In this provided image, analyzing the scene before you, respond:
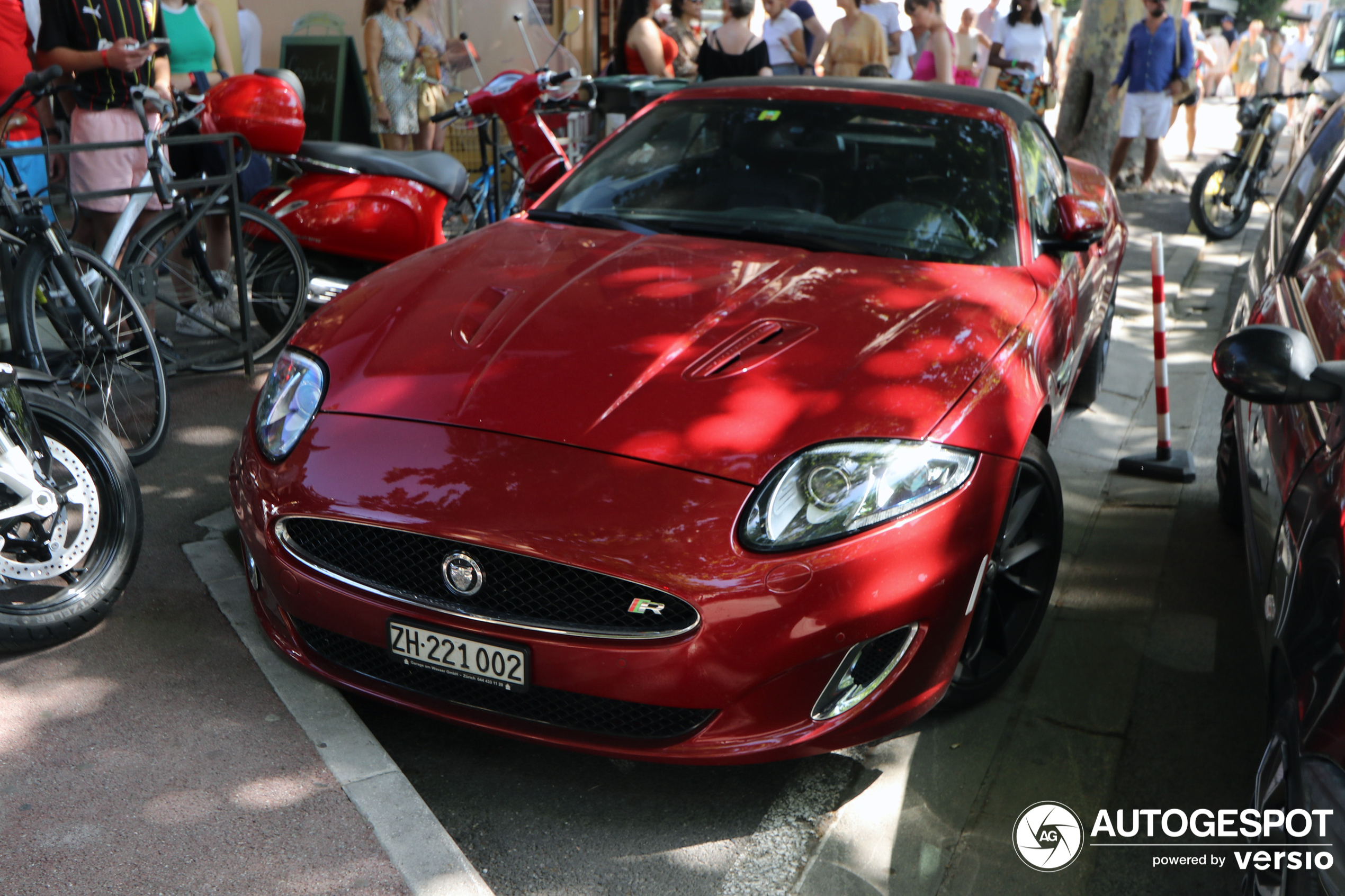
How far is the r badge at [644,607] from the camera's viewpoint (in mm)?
2463

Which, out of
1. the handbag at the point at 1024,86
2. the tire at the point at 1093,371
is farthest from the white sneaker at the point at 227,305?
the handbag at the point at 1024,86

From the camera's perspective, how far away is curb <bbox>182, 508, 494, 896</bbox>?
2.34 metres

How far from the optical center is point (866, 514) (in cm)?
254

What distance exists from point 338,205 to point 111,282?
1564mm

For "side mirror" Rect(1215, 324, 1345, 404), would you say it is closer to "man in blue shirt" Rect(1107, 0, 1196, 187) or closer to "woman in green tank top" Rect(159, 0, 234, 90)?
"woman in green tank top" Rect(159, 0, 234, 90)

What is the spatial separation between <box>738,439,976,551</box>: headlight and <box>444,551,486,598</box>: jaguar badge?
0.58 metres

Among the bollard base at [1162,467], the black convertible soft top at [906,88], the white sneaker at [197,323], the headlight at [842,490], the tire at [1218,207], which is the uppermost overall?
the black convertible soft top at [906,88]

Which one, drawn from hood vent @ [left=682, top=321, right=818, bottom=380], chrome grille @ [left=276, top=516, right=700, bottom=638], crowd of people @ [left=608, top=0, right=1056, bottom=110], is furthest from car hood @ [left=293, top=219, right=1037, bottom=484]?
crowd of people @ [left=608, top=0, right=1056, bottom=110]

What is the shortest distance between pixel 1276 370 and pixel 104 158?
4.62 metres

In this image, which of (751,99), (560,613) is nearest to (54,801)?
(560,613)

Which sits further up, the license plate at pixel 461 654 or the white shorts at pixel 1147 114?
the white shorts at pixel 1147 114

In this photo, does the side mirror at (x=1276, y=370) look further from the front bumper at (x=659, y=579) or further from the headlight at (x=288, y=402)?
the headlight at (x=288, y=402)

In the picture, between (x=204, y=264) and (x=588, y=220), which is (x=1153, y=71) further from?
(x=204, y=264)

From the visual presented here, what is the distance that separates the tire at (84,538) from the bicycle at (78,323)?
93cm
